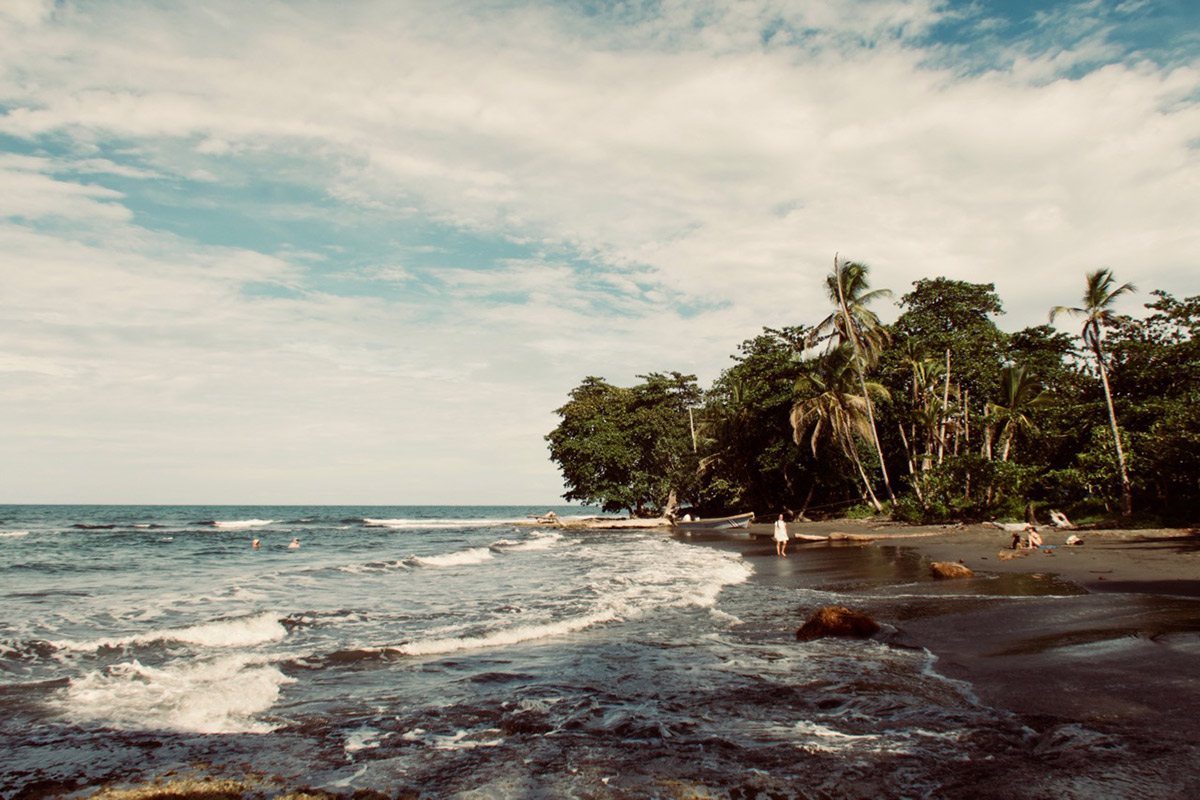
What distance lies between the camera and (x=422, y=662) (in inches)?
346

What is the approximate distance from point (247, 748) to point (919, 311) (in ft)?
146

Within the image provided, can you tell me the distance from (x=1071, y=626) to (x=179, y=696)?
32.9 ft

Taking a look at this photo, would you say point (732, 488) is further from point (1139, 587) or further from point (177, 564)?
point (1139, 587)

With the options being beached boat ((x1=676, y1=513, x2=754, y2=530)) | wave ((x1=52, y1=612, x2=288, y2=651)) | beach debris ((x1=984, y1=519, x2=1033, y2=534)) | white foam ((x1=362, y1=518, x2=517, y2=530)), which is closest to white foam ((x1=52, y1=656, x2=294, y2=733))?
wave ((x1=52, y1=612, x2=288, y2=651))

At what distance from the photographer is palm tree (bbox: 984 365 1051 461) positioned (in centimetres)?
2898

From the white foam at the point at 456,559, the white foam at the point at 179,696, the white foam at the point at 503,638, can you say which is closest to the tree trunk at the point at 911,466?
the white foam at the point at 456,559

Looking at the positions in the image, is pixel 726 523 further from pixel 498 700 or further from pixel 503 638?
pixel 498 700

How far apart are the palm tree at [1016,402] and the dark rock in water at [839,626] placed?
2250 cm

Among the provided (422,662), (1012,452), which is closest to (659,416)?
(1012,452)

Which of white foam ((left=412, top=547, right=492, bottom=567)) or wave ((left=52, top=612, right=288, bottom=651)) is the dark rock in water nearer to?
wave ((left=52, top=612, right=288, bottom=651))

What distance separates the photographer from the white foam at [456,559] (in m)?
24.0

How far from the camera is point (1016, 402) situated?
1159 inches

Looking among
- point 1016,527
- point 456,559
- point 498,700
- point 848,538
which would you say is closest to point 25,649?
point 498,700

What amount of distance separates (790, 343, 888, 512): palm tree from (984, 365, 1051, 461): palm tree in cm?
499
